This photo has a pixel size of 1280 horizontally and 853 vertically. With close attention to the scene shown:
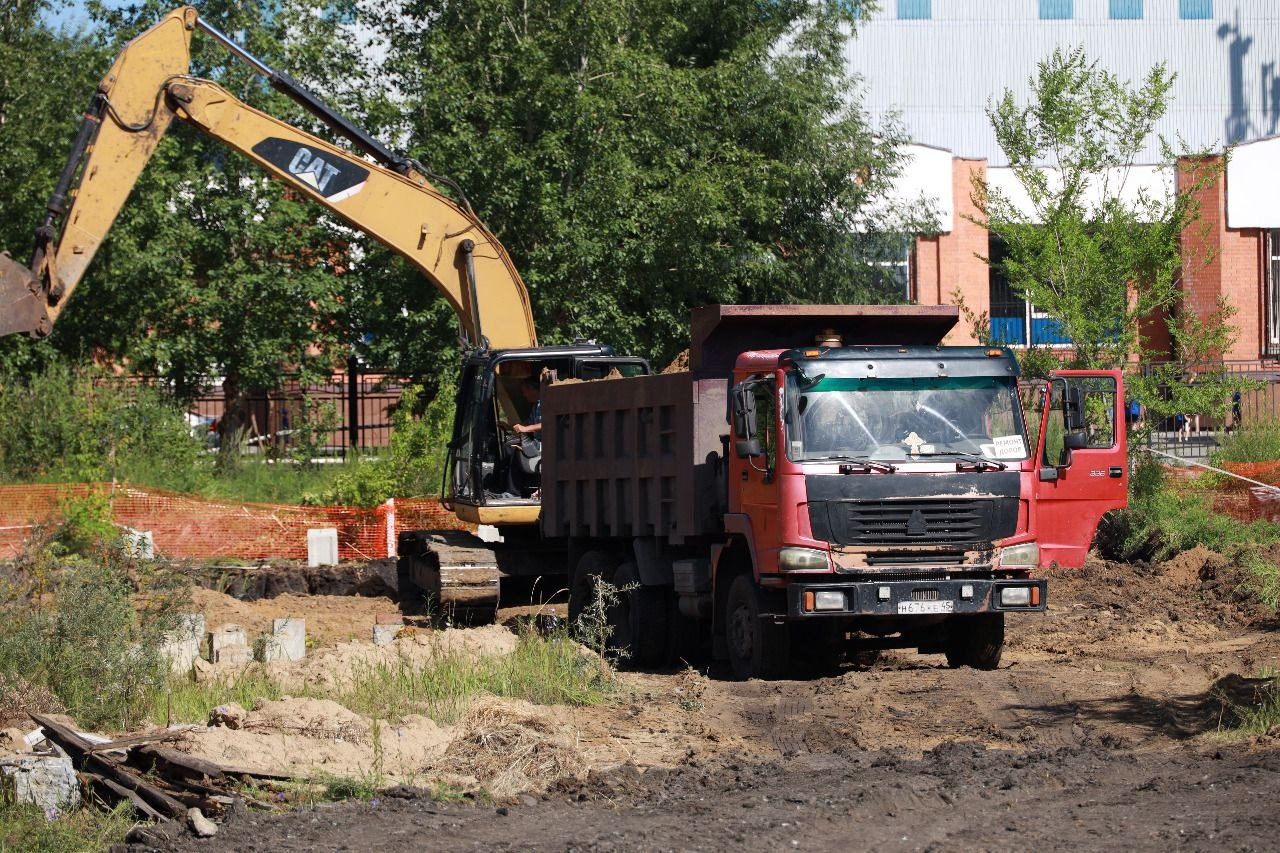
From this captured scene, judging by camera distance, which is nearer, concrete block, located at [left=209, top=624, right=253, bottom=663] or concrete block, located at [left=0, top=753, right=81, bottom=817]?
concrete block, located at [left=0, top=753, right=81, bottom=817]

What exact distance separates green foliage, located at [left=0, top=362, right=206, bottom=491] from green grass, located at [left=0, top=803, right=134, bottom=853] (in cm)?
1674

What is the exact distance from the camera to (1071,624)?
15.9 metres

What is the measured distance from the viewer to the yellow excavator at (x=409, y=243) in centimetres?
1625

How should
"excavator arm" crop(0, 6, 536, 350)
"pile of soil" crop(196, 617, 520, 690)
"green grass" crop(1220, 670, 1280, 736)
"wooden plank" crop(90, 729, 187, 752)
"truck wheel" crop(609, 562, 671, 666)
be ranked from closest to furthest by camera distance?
"wooden plank" crop(90, 729, 187, 752)
"green grass" crop(1220, 670, 1280, 736)
"pile of soil" crop(196, 617, 520, 690)
"truck wheel" crop(609, 562, 671, 666)
"excavator arm" crop(0, 6, 536, 350)

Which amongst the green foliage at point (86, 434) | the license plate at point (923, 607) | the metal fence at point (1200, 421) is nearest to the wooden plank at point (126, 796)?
the license plate at point (923, 607)

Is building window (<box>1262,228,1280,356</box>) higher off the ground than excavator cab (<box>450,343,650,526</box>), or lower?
higher

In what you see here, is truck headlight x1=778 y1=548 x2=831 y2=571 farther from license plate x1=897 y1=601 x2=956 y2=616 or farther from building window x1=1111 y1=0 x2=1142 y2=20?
building window x1=1111 y1=0 x2=1142 y2=20

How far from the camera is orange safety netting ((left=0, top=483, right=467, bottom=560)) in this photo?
2120 cm

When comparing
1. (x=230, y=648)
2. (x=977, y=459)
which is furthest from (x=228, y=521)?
(x=977, y=459)

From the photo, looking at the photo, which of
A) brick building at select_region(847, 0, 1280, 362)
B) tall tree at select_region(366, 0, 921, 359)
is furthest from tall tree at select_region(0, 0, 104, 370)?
brick building at select_region(847, 0, 1280, 362)

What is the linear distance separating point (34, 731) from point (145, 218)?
1814 cm

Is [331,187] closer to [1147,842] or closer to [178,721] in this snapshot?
[178,721]

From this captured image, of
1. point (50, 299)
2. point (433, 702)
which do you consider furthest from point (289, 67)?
point (433, 702)

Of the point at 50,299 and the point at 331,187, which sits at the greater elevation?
the point at 331,187
